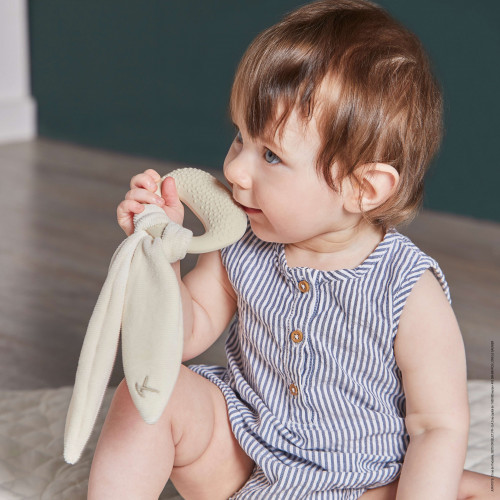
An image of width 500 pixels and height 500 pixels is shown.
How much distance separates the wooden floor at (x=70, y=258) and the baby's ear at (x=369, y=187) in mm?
735

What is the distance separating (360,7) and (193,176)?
250mm

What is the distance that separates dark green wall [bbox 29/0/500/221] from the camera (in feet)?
7.59

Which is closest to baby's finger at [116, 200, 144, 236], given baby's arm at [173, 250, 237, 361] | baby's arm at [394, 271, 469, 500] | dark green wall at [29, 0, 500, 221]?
baby's arm at [173, 250, 237, 361]

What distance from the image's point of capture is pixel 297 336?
0.88 metres

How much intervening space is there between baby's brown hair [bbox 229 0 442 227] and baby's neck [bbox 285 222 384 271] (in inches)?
2.4

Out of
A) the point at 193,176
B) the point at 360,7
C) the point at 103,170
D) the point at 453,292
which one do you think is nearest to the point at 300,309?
the point at 193,176

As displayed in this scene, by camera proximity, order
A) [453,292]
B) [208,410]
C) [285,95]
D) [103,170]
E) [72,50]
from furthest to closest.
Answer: [72,50] < [103,170] < [453,292] < [208,410] < [285,95]

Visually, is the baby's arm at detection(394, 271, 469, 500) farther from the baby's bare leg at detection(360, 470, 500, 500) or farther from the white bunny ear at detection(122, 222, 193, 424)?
the white bunny ear at detection(122, 222, 193, 424)

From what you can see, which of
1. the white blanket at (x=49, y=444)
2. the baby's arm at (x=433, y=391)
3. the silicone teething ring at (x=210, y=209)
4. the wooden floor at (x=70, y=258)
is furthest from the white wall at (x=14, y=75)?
the baby's arm at (x=433, y=391)

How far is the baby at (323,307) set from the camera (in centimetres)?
80

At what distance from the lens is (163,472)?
0.83 meters

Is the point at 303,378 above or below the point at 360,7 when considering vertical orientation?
below

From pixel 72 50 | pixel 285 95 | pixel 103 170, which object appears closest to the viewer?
pixel 285 95

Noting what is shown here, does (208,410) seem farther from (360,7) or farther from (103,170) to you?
(103,170)
